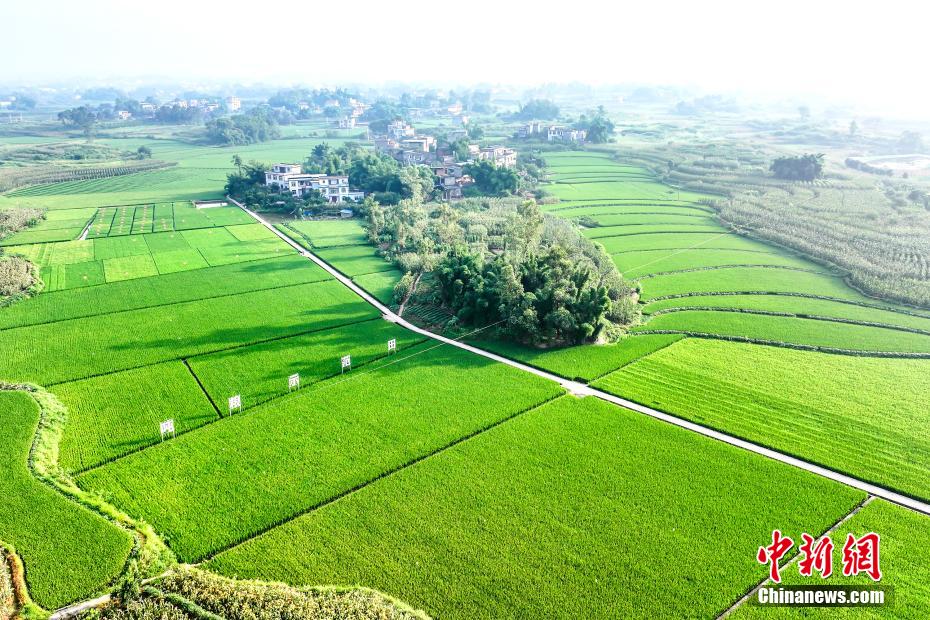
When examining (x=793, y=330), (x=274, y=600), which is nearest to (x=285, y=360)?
(x=274, y=600)

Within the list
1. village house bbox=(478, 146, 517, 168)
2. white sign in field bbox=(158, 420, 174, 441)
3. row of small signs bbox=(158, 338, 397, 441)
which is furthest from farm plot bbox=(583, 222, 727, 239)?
white sign in field bbox=(158, 420, 174, 441)

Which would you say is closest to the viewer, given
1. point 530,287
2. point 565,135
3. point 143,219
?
point 530,287

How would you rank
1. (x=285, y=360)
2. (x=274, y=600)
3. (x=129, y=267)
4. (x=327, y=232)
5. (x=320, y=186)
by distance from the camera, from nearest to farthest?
(x=274, y=600)
(x=285, y=360)
(x=129, y=267)
(x=327, y=232)
(x=320, y=186)

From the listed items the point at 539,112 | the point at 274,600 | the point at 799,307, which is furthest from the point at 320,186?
the point at 539,112

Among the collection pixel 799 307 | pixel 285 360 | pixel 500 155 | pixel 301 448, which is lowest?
pixel 301 448

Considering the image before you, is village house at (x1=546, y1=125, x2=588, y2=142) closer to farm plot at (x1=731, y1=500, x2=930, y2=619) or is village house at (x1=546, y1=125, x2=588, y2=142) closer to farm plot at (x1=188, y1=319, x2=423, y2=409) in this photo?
farm plot at (x1=188, y1=319, x2=423, y2=409)

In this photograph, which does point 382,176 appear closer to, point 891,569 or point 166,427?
point 166,427

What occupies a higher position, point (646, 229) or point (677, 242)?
point (646, 229)

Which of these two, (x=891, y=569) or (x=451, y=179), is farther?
(x=451, y=179)
